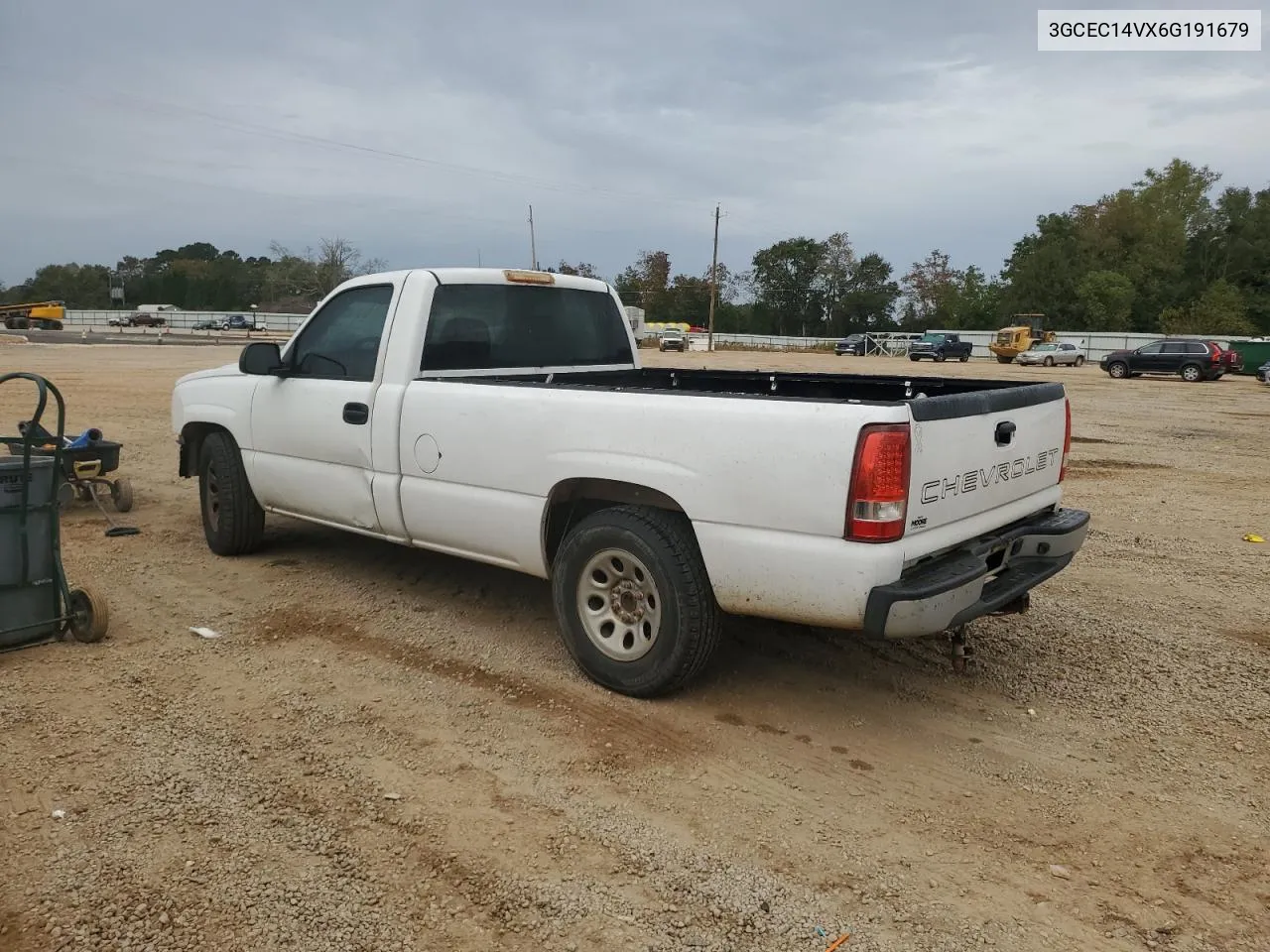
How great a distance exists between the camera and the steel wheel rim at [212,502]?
6312 millimetres

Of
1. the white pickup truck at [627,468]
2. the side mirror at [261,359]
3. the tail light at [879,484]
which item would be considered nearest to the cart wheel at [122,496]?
the white pickup truck at [627,468]

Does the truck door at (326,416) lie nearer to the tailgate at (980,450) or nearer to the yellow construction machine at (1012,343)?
the tailgate at (980,450)

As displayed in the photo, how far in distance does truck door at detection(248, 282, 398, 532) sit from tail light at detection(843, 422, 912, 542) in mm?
2786

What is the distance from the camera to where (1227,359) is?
3403 cm

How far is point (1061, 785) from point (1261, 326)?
74.5 m

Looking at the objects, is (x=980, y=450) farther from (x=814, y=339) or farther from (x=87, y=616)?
(x=814, y=339)

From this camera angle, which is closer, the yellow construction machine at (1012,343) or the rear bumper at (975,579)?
the rear bumper at (975,579)

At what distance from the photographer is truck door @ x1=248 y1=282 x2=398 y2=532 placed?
16.9ft

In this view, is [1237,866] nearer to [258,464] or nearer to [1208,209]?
[258,464]

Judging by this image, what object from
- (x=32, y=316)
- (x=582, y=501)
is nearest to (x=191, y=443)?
(x=582, y=501)

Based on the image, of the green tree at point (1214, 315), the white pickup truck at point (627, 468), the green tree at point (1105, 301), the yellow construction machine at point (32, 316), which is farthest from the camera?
the green tree at point (1105, 301)

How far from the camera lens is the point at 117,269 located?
122688 mm

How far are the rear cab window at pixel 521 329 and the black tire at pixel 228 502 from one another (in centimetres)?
193

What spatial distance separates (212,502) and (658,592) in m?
3.91
